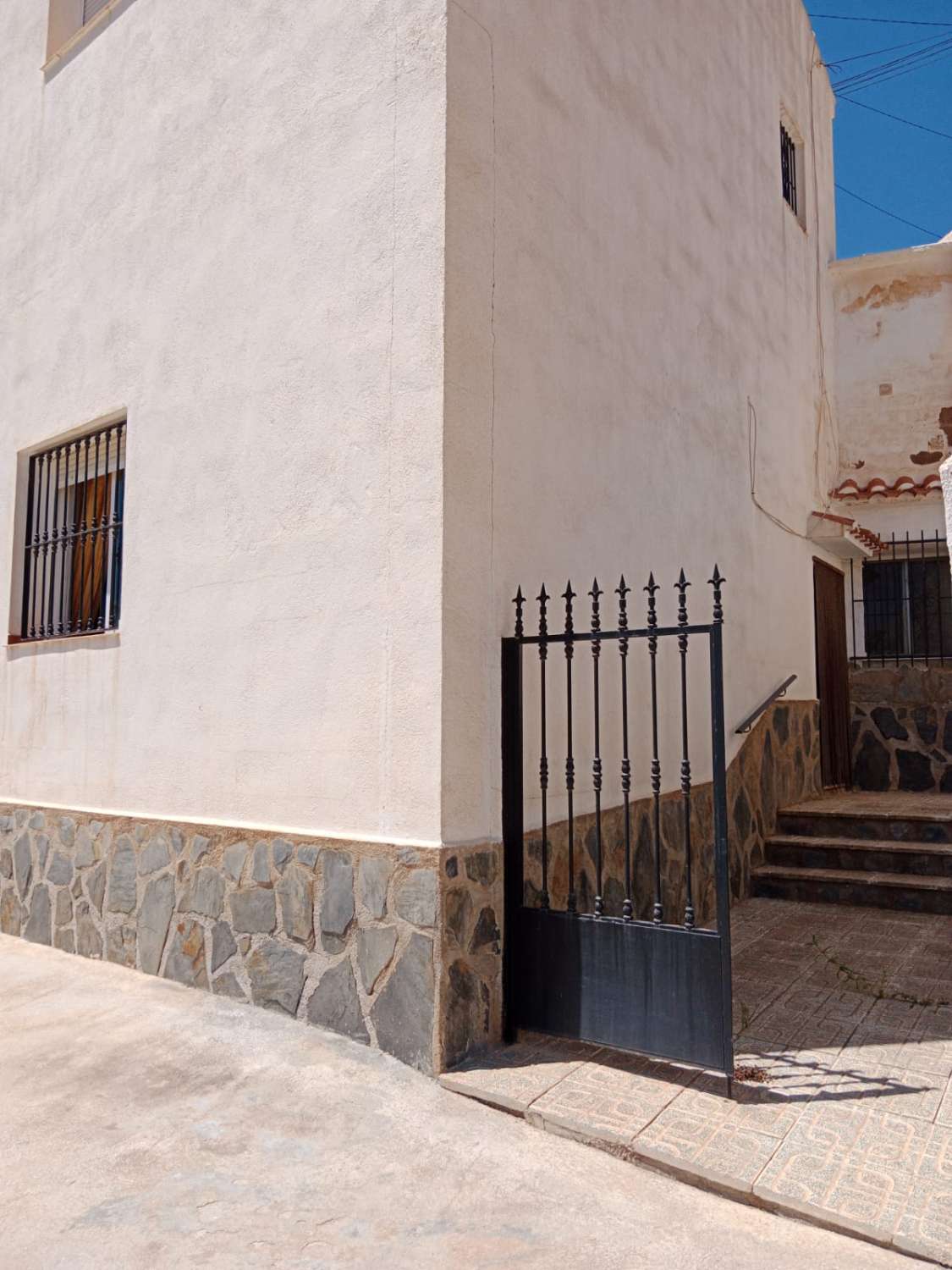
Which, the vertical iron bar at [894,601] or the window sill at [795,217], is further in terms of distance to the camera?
the vertical iron bar at [894,601]

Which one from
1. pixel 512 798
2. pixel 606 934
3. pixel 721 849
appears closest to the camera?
pixel 721 849

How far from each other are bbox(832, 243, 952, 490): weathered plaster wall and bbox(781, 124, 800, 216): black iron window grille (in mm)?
1393

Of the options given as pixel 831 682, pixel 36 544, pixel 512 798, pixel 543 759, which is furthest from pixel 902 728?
pixel 36 544

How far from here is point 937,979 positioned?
191 inches

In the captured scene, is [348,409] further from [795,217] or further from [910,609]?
[910,609]

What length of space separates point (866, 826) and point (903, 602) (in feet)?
13.3

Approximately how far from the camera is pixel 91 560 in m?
6.04

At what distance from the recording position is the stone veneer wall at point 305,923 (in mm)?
3795

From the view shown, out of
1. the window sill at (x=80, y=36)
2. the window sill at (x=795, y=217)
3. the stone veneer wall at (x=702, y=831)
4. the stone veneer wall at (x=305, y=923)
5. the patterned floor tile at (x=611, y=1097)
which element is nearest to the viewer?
the patterned floor tile at (x=611, y=1097)

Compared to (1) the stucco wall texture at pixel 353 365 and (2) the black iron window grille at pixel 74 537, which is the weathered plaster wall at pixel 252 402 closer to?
(1) the stucco wall texture at pixel 353 365

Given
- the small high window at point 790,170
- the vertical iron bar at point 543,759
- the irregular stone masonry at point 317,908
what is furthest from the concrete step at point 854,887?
the small high window at point 790,170

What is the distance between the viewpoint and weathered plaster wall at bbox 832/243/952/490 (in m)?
10.7

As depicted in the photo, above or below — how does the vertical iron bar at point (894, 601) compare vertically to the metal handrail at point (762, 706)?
above

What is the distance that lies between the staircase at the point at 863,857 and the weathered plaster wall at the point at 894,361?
182 inches
